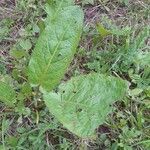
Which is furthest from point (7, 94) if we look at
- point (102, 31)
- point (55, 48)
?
point (102, 31)

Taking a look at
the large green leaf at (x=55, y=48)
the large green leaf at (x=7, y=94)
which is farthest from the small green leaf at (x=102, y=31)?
the large green leaf at (x=7, y=94)

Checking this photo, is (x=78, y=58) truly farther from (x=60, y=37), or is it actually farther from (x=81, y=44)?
(x=60, y=37)

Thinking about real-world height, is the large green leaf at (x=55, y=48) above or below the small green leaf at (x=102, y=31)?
above

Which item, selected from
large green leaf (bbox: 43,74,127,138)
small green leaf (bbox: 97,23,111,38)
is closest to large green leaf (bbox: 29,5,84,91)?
large green leaf (bbox: 43,74,127,138)

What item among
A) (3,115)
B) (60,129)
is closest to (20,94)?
(3,115)

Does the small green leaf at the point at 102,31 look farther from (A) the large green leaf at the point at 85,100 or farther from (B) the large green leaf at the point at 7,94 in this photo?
(B) the large green leaf at the point at 7,94

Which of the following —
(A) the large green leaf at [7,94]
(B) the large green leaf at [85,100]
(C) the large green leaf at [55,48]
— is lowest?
(B) the large green leaf at [85,100]

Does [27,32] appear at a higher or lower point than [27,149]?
higher
